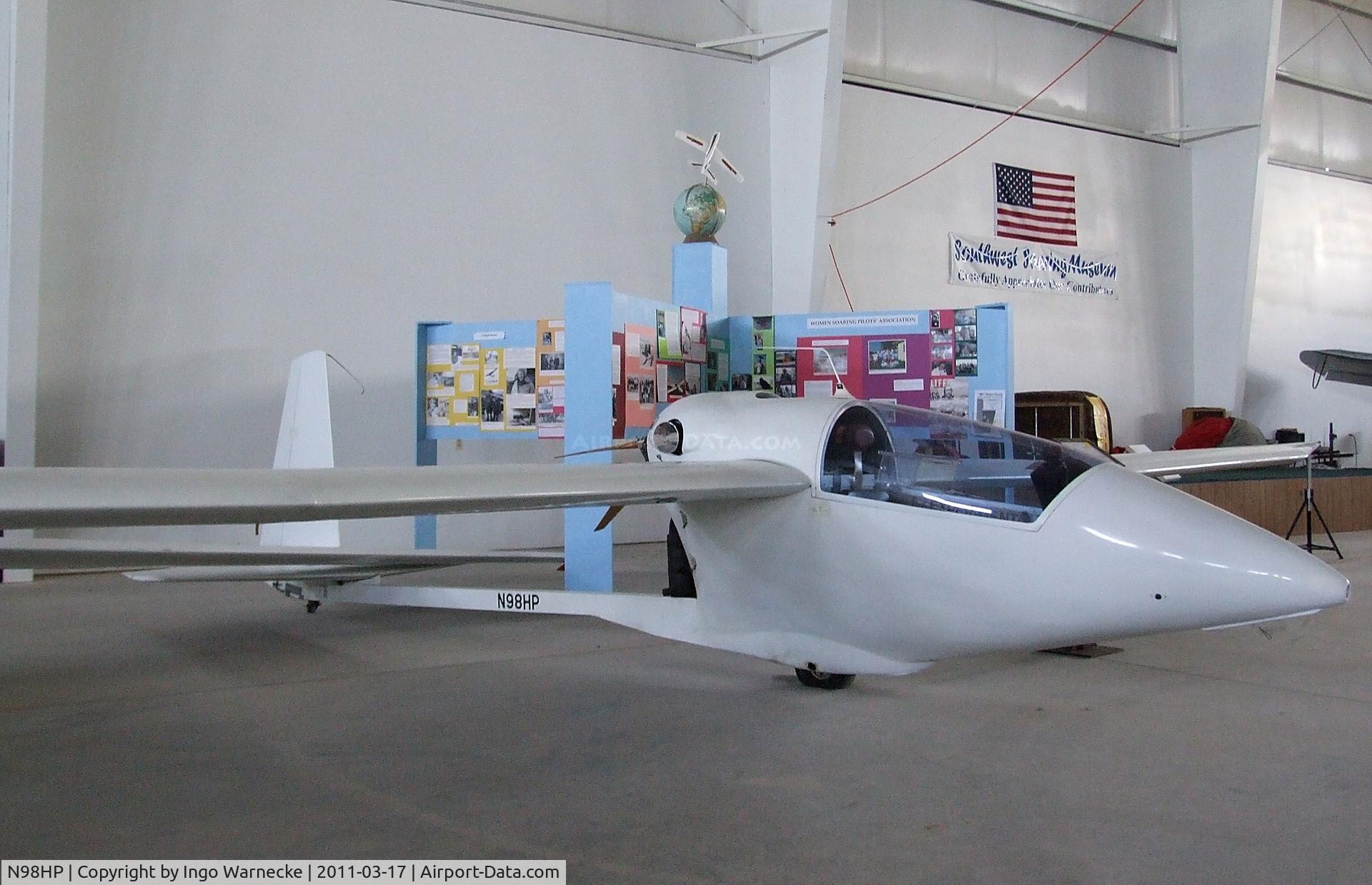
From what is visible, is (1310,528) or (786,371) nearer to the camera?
(786,371)

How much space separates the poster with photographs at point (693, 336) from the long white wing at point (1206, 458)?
2.76 metres

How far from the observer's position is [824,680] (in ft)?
14.4

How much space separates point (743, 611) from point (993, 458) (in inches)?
45.8

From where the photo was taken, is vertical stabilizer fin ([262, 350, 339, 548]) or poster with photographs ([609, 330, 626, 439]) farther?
poster with photographs ([609, 330, 626, 439])

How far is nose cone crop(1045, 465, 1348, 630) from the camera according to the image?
3098 mm

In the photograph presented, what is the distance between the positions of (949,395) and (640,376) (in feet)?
6.42

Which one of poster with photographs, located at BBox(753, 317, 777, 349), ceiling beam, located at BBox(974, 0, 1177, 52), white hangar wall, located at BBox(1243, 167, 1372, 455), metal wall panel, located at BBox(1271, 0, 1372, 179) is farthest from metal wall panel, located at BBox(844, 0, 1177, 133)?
poster with photographs, located at BBox(753, 317, 777, 349)

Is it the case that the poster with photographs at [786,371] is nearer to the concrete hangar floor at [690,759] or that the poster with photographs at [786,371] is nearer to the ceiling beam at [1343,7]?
the concrete hangar floor at [690,759]

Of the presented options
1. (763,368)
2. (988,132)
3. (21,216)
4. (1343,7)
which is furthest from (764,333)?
(1343,7)

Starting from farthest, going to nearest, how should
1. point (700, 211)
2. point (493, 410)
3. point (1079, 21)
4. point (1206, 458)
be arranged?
point (1079, 21) → point (493, 410) → point (700, 211) → point (1206, 458)

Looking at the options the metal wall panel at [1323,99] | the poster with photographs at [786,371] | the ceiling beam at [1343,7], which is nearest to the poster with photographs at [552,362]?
the poster with photographs at [786,371]

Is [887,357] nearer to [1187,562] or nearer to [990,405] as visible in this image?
[990,405]

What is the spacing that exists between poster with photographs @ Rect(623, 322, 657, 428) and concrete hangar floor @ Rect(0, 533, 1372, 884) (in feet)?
4.92

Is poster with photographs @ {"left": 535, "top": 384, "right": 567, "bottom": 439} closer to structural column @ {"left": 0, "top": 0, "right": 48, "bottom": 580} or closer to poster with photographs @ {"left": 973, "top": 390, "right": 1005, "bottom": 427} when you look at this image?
poster with photographs @ {"left": 973, "top": 390, "right": 1005, "bottom": 427}
